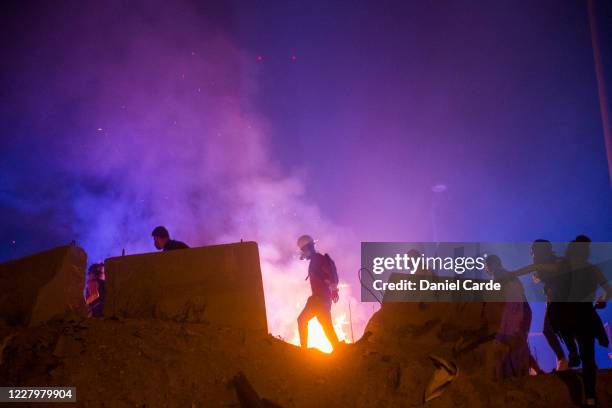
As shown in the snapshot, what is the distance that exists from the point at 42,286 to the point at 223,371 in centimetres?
261

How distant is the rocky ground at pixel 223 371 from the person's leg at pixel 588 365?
1.00 feet

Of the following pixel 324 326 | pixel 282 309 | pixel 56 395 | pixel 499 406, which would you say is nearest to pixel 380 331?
pixel 324 326

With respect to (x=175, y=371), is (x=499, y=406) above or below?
below

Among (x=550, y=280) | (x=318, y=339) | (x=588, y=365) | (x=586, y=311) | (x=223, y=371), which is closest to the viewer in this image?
(x=223, y=371)

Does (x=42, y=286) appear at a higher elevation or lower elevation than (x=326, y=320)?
higher

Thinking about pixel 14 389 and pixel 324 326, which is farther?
pixel 324 326

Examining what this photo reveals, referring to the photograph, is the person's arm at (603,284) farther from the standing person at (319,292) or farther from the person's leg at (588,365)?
the standing person at (319,292)

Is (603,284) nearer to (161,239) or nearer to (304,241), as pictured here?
(304,241)

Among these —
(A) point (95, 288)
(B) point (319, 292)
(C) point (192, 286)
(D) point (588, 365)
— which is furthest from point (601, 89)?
(A) point (95, 288)

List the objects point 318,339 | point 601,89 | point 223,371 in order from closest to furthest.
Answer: point 223,371, point 318,339, point 601,89

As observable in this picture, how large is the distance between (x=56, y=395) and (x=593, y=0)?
559 inches

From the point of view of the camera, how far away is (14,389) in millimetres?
3885

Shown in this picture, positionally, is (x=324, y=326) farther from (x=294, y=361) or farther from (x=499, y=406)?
(x=499, y=406)

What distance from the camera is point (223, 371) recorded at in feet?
14.5
